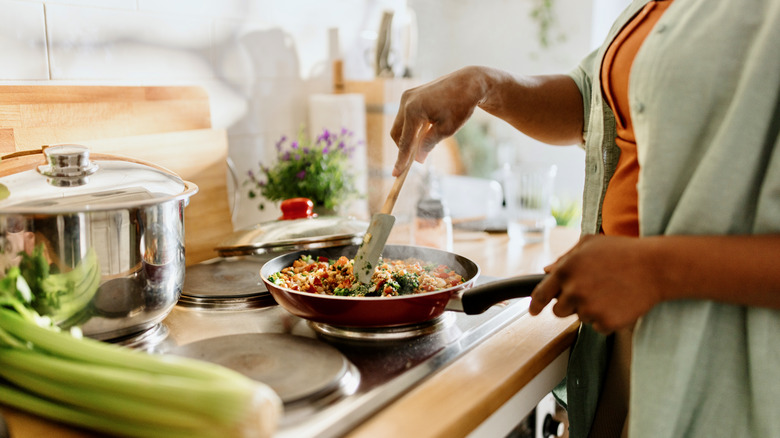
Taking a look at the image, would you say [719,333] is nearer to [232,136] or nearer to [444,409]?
[444,409]

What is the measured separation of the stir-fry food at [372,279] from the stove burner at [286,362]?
0.40 ft

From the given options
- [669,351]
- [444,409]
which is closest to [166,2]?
[444,409]

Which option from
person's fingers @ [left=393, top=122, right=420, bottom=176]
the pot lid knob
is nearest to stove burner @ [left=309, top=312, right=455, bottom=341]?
person's fingers @ [left=393, top=122, right=420, bottom=176]

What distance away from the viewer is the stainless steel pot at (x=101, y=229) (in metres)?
0.70

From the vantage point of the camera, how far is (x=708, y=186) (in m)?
0.68

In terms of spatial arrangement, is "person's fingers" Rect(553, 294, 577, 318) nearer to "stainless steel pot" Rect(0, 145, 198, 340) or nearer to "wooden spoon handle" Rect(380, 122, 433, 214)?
"wooden spoon handle" Rect(380, 122, 433, 214)

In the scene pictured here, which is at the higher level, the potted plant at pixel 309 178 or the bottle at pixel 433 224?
the potted plant at pixel 309 178

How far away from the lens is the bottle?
4.72 feet

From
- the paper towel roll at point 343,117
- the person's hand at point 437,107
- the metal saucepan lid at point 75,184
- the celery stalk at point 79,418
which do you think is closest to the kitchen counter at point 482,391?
the celery stalk at point 79,418

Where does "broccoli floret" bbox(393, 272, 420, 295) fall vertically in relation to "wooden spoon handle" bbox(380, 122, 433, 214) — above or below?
below

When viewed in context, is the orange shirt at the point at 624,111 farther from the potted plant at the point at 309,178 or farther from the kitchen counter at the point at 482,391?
the potted plant at the point at 309,178

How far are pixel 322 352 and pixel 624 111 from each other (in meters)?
0.52

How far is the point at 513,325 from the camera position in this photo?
964 mm

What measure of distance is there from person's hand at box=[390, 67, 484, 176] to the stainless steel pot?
1.23 ft
